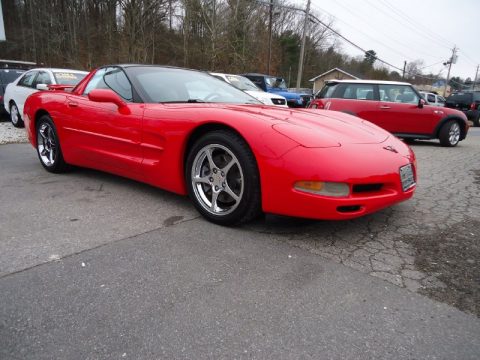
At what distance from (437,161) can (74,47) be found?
3033 cm

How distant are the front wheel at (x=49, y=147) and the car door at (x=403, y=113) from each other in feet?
22.9

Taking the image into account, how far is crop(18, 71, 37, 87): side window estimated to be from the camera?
8508 mm

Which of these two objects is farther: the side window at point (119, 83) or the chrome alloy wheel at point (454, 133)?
the chrome alloy wheel at point (454, 133)

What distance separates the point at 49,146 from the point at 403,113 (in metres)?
7.42

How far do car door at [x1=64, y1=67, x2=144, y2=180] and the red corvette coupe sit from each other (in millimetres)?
10

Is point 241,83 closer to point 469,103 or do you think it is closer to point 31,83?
point 31,83

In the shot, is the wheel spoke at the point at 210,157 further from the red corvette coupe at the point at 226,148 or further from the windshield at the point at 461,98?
the windshield at the point at 461,98

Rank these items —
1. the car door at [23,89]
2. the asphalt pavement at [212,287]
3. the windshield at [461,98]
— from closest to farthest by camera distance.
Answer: the asphalt pavement at [212,287] < the car door at [23,89] < the windshield at [461,98]

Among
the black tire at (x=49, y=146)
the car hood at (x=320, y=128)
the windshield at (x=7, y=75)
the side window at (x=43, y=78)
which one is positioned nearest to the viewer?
the car hood at (x=320, y=128)

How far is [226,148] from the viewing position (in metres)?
2.66

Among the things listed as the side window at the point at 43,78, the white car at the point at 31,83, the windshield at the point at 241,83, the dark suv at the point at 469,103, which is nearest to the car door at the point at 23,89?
the white car at the point at 31,83

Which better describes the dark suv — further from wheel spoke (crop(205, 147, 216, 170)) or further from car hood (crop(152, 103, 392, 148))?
wheel spoke (crop(205, 147, 216, 170))

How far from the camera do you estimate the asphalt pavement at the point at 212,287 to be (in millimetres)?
1507

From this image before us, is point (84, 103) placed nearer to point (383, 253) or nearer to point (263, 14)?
point (383, 253)
